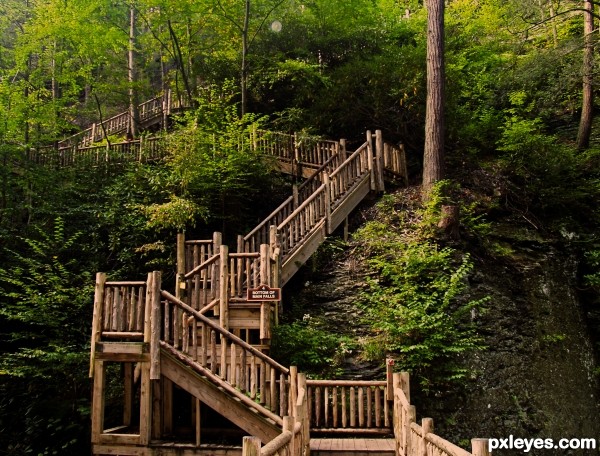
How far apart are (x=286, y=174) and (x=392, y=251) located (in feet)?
16.3

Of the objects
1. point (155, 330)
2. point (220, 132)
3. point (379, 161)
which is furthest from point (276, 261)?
point (220, 132)

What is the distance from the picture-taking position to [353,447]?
6.80 metres

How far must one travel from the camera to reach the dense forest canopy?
10258 millimetres

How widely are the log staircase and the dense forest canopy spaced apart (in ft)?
5.54

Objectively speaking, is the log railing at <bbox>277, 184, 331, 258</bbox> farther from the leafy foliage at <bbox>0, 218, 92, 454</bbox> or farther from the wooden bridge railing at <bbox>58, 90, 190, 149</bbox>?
the wooden bridge railing at <bbox>58, 90, 190, 149</bbox>

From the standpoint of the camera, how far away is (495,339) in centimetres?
952

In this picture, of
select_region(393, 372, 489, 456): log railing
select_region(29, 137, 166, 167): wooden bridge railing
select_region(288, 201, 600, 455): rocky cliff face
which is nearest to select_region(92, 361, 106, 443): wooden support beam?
select_region(288, 201, 600, 455): rocky cliff face

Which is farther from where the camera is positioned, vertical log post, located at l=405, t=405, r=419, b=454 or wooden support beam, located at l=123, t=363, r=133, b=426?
wooden support beam, located at l=123, t=363, r=133, b=426

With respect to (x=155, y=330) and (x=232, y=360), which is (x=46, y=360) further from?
(x=232, y=360)

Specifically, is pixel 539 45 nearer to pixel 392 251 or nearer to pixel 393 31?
pixel 393 31

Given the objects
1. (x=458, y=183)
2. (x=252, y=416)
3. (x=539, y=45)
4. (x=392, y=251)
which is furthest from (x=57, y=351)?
(x=539, y=45)

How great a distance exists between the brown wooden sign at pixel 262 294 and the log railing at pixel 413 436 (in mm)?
2554

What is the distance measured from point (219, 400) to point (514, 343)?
6.16 meters

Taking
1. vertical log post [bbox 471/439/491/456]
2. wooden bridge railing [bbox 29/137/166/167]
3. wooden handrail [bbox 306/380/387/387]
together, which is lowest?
wooden handrail [bbox 306/380/387/387]
